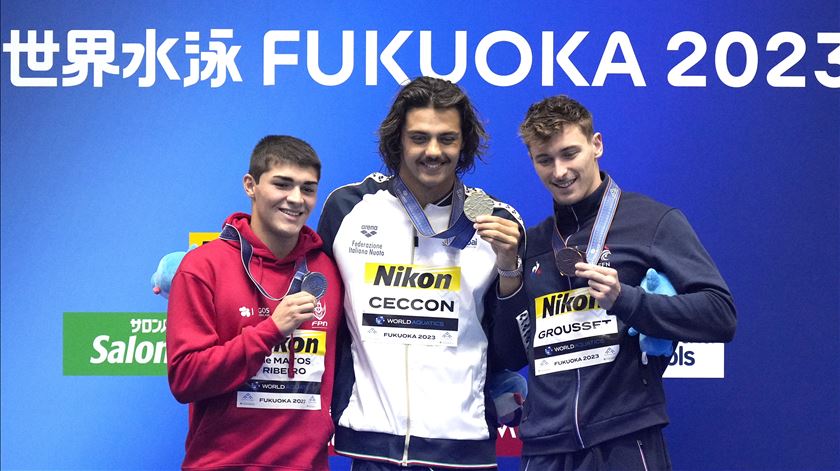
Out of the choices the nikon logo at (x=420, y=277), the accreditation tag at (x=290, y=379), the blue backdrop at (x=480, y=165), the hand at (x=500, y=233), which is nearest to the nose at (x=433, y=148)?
the hand at (x=500, y=233)

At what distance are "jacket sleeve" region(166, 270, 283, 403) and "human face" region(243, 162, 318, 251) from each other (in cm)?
27

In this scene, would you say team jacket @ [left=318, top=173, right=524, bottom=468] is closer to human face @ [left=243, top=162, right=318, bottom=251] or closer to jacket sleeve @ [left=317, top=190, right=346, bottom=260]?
jacket sleeve @ [left=317, top=190, right=346, bottom=260]

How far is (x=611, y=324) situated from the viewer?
246cm

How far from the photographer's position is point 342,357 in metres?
2.66

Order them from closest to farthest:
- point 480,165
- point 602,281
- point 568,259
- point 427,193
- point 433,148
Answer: point 602,281
point 568,259
point 433,148
point 427,193
point 480,165

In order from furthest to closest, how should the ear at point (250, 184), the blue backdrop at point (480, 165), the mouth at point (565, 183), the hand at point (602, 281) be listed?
the blue backdrop at point (480, 165) → the ear at point (250, 184) → the mouth at point (565, 183) → the hand at point (602, 281)

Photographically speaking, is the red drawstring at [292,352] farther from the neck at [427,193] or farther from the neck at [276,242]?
the neck at [427,193]

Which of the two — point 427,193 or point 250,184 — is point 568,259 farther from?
point 250,184

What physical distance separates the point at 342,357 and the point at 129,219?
1438 millimetres

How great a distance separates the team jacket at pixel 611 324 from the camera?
234 cm

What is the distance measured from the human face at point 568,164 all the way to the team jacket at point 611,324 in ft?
0.16

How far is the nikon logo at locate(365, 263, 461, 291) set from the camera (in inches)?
102

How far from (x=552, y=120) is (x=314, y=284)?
0.83m

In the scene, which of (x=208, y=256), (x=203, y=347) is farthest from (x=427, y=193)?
(x=203, y=347)
